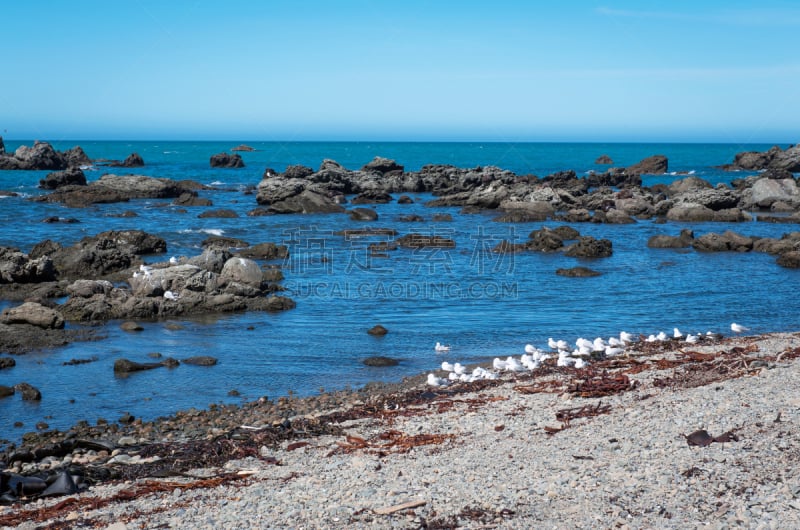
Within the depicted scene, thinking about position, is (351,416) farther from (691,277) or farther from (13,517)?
(691,277)

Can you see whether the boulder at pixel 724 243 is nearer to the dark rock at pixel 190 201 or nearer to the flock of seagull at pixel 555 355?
the flock of seagull at pixel 555 355

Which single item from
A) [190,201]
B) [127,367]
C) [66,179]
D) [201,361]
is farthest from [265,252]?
[66,179]

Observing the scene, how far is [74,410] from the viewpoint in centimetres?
1204

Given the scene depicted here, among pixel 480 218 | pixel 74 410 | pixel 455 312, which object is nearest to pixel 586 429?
pixel 74 410

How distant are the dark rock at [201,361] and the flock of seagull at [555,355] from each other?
14.1 ft

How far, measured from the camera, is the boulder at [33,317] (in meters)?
16.8

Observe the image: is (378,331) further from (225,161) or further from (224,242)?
(225,161)

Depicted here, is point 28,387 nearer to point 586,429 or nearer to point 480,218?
point 586,429

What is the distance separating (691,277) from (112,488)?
20803mm

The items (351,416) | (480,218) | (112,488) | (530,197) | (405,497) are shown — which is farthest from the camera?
(530,197)

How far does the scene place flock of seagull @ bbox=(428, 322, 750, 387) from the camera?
514 inches

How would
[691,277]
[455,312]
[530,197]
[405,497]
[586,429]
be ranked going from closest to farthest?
[405,497] < [586,429] < [455,312] < [691,277] < [530,197]

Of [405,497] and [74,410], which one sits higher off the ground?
[405,497]

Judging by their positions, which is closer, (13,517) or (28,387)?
(13,517)
